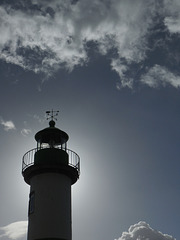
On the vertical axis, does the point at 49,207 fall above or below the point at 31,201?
below

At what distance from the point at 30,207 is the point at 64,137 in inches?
230

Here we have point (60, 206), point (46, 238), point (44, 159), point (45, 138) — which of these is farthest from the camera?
point (45, 138)

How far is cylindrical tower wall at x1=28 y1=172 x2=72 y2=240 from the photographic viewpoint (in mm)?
19047

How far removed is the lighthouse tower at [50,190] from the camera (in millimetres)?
19156

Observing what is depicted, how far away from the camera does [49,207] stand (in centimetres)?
1959

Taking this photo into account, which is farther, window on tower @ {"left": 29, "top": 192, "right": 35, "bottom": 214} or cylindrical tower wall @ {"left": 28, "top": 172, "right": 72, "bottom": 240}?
window on tower @ {"left": 29, "top": 192, "right": 35, "bottom": 214}

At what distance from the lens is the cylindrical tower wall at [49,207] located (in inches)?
750

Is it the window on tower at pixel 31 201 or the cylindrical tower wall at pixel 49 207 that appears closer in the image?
the cylindrical tower wall at pixel 49 207

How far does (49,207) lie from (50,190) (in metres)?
1.11

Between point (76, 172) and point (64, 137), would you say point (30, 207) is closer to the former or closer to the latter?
point (76, 172)

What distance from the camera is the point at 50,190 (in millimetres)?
20109

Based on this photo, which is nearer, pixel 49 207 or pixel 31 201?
pixel 49 207

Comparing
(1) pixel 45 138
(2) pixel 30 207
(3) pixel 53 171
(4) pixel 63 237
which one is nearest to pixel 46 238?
(4) pixel 63 237

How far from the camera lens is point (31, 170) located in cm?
2100
